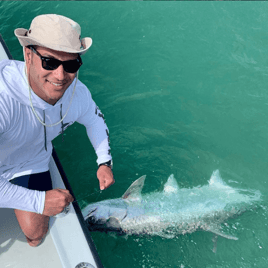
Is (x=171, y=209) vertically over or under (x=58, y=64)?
under

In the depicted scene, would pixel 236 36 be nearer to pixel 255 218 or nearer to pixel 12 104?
pixel 255 218

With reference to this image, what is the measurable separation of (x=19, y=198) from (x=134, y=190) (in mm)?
1635

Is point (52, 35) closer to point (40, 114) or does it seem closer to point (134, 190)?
point (40, 114)

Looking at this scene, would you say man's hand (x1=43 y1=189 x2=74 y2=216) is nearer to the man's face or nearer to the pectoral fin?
the man's face

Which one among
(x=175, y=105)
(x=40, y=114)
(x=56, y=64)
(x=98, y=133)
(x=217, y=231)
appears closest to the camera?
(x=56, y=64)

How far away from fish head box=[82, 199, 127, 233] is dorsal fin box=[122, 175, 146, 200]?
19 centimetres

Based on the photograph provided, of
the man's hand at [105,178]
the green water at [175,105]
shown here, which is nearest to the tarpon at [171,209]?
the green water at [175,105]

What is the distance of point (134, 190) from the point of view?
348 cm

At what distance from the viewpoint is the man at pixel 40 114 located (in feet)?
6.05

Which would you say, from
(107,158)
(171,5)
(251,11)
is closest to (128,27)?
(171,5)

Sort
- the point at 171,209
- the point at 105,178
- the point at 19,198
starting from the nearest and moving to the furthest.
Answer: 1. the point at 19,198
2. the point at 105,178
3. the point at 171,209

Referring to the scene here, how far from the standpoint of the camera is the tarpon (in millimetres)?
3223

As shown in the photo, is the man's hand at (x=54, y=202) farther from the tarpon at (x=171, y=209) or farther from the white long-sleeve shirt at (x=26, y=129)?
the tarpon at (x=171, y=209)

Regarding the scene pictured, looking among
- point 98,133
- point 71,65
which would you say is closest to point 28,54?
point 71,65
